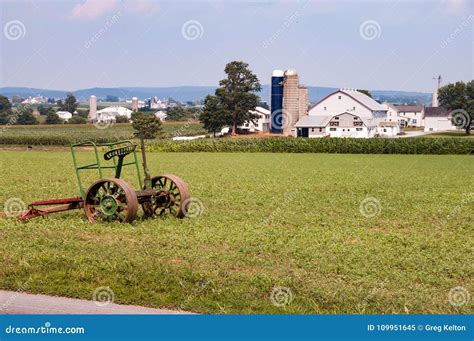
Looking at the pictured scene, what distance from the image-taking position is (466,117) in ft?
337

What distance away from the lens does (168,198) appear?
47.5 ft

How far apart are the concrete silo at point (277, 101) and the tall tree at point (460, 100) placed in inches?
1232

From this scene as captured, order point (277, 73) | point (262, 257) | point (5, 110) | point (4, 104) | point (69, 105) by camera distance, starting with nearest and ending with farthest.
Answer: point (262, 257) < point (5, 110) < point (4, 104) < point (277, 73) < point (69, 105)

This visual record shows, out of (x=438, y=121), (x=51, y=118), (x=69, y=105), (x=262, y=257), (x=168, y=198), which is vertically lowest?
(x=262, y=257)

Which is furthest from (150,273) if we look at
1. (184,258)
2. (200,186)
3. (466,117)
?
(466,117)

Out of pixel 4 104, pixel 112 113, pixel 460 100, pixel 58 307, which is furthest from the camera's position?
pixel 112 113

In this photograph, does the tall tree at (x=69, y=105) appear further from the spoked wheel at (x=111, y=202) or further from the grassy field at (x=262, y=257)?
the spoked wheel at (x=111, y=202)

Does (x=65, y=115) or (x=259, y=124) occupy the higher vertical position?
(x=65, y=115)

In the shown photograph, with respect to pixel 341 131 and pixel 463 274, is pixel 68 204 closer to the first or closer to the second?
pixel 463 274

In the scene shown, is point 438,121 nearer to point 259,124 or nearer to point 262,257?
point 259,124

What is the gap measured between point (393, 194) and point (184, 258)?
12270 millimetres

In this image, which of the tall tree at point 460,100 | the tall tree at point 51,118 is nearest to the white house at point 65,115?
the tall tree at point 51,118

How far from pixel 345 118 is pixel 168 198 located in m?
72.7

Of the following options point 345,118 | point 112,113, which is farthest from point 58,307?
point 112,113
